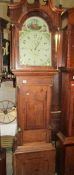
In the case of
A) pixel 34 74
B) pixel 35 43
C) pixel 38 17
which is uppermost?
pixel 38 17

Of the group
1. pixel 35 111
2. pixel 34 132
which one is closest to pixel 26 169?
pixel 34 132

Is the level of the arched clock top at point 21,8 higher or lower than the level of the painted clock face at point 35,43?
higher

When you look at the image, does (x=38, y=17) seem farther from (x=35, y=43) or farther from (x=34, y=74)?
(x=34, y=74)

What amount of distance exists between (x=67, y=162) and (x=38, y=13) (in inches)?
68.9

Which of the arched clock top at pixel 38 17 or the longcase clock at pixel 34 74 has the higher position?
the arched clock top at pixel 38 17

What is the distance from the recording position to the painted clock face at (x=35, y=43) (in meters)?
2.14

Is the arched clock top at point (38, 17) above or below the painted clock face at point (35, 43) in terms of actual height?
above

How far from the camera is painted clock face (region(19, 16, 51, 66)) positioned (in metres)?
→ 2.14

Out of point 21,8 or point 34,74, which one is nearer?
point 21,8

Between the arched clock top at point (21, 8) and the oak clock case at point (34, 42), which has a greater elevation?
the arched clock top at point (21, 8)

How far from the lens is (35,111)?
2.29 metres

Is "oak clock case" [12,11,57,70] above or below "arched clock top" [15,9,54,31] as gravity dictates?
below

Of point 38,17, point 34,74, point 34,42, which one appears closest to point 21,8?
point 38,17

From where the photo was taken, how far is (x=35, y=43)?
2184 millimetres
